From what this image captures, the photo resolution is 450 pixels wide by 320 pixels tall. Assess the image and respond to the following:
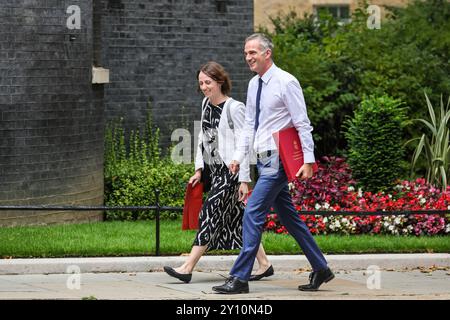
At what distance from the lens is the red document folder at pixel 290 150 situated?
10125 millimetres

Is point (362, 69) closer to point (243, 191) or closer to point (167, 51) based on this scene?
point (167, 51)

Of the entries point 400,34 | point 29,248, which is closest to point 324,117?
point 400,34

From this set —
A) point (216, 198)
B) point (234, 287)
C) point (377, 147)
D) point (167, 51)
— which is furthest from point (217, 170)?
Answer: point (167, 51)

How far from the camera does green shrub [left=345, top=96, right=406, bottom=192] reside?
15.5 metres

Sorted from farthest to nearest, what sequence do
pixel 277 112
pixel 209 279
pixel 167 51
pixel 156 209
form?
pixel 167 51 → pixel 156 209 → pixel 209 279 → pixel 277 112

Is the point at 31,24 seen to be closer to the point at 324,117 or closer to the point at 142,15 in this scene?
the point at 142,15

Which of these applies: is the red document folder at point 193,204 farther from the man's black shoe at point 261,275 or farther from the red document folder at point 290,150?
the red document folder at point 290,150

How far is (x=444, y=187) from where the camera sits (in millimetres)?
15930

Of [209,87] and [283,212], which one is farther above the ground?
[209,87]

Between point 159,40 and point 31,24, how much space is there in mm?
3603

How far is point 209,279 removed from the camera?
11.4 m

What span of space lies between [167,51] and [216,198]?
734 centimetres

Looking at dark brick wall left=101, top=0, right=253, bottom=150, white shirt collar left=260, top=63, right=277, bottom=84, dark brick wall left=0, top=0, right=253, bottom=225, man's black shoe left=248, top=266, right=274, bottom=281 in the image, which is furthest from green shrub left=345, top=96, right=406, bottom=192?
white shirt collar left=260, top=63, right=277, bottom=84

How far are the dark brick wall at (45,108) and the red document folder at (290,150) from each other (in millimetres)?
5185
